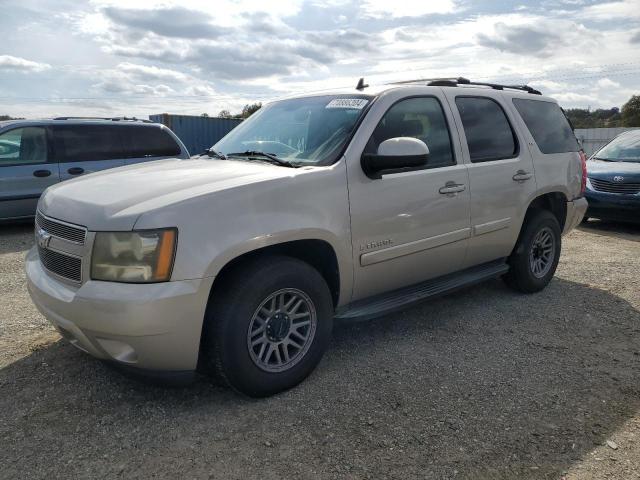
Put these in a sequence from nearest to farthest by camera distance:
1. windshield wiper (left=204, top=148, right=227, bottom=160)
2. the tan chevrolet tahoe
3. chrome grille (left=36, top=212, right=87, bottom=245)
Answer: the tan chevrolet tahoe
chrome grille (left=36, top=212, right=87, bottom=245)
windshield wiper (left=204, top=148, right=227, bottom=160)

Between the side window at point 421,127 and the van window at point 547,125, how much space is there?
1.26 metres

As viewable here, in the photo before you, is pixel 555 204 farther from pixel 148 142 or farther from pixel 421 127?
pixel 148 142

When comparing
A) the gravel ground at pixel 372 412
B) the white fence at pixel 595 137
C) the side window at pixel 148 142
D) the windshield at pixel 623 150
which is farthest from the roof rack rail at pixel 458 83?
the white fence at pixel 595 137

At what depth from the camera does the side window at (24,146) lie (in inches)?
314

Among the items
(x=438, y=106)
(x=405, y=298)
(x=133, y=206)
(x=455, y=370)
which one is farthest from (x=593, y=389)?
(x=133, y=206)

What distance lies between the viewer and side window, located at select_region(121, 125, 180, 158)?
907 centimetres

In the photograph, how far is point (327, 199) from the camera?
10.3ft

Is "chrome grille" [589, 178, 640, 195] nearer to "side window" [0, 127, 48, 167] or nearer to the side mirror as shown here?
the side mirror

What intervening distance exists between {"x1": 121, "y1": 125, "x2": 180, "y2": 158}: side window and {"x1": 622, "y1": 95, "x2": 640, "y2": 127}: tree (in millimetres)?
43278

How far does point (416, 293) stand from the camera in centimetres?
384

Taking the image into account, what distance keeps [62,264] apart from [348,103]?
83.7 inches

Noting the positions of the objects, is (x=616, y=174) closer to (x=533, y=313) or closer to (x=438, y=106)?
(x=533, y=313)

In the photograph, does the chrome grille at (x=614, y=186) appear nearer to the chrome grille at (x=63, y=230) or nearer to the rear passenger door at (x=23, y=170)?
the chrome grille at (x=63, y=230)

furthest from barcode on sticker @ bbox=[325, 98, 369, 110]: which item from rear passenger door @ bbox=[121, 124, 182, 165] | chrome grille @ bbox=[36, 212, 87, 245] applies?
rear passenger door @ bbox=[121, 124, 182, 165]
